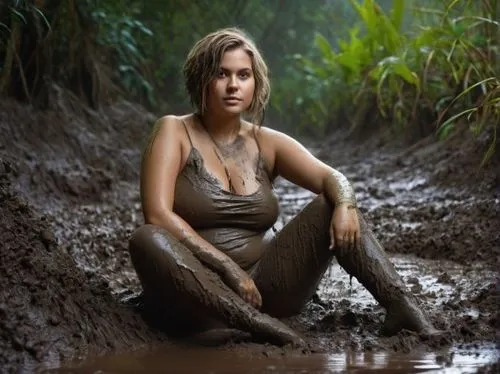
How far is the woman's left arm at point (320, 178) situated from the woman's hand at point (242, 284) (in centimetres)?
37

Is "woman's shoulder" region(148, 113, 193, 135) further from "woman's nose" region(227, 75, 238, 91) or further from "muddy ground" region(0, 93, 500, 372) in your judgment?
"muddy ground" region(0, 93, 500, 372)

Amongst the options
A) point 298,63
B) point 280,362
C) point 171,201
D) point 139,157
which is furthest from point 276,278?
point 298,63

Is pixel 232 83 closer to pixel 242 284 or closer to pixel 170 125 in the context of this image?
pixel 170 125

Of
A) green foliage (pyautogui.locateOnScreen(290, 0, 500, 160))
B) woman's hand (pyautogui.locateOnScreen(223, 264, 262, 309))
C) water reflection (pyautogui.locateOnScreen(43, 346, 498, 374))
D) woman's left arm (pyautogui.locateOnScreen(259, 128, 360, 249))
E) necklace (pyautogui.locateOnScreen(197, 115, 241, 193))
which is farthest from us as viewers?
green foliage (pyautogui.locateOnScreen(290, 0, 500, 160))

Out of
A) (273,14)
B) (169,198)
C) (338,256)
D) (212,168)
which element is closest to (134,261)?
(169,198)

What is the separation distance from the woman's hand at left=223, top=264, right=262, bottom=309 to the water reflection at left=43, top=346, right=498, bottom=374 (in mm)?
246

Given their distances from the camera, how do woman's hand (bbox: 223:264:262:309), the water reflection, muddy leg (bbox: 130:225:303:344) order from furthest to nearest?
woman's hand (bbox: 223:264:262:309)
muddy leg (bbox: 130:225:303:344)
the water reflection

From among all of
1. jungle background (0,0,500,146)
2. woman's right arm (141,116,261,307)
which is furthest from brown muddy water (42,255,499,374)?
jungle background (0,0,500,146)

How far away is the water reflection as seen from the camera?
9.59 feet

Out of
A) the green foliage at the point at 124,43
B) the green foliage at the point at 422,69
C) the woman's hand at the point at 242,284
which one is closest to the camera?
the woman's hand at the point at 242,284

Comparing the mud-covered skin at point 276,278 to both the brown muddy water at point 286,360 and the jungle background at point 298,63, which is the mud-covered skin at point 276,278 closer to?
the brown muddy water at point 286,360

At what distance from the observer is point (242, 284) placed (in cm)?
343

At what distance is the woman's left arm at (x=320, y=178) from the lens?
11.6 feet

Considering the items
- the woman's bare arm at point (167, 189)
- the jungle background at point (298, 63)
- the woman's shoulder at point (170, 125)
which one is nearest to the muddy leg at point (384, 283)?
the woman's bare arm at point (167, 189)
